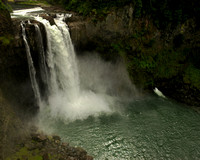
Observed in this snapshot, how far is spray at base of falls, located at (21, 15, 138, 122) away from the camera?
45.5 feet

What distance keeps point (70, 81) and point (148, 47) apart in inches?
388

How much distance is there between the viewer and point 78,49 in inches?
655

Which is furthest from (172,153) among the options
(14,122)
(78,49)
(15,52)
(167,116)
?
(15,52)

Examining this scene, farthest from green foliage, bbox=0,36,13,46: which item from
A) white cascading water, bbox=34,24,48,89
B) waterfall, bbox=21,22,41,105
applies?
white cascading water, bbox=34,24,48,89

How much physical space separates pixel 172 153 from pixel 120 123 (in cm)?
441

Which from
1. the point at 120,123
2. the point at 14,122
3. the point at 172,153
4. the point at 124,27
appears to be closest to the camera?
the point at 14,122

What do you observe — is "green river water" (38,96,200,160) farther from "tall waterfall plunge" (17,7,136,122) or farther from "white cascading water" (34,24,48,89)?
"white cascading water" (34,24,48,89)

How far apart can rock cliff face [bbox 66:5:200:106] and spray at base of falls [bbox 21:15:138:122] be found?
1.37 metres

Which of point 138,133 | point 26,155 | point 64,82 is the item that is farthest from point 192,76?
point 26,155

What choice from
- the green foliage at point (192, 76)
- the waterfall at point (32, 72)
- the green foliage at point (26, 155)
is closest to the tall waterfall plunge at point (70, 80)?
the waterfall at point (32, 72)

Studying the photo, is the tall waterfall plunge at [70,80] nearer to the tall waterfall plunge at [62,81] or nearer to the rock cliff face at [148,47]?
the tall waterfall plunge at [62,81]

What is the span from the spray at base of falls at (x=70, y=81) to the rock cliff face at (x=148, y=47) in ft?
4.51

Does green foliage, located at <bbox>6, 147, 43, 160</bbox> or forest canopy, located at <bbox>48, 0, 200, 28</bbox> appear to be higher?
forest canopy, located at <bbox>48, 0, 200, 28</bbox>

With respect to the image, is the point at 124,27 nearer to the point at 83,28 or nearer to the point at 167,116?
the point at 83,28
